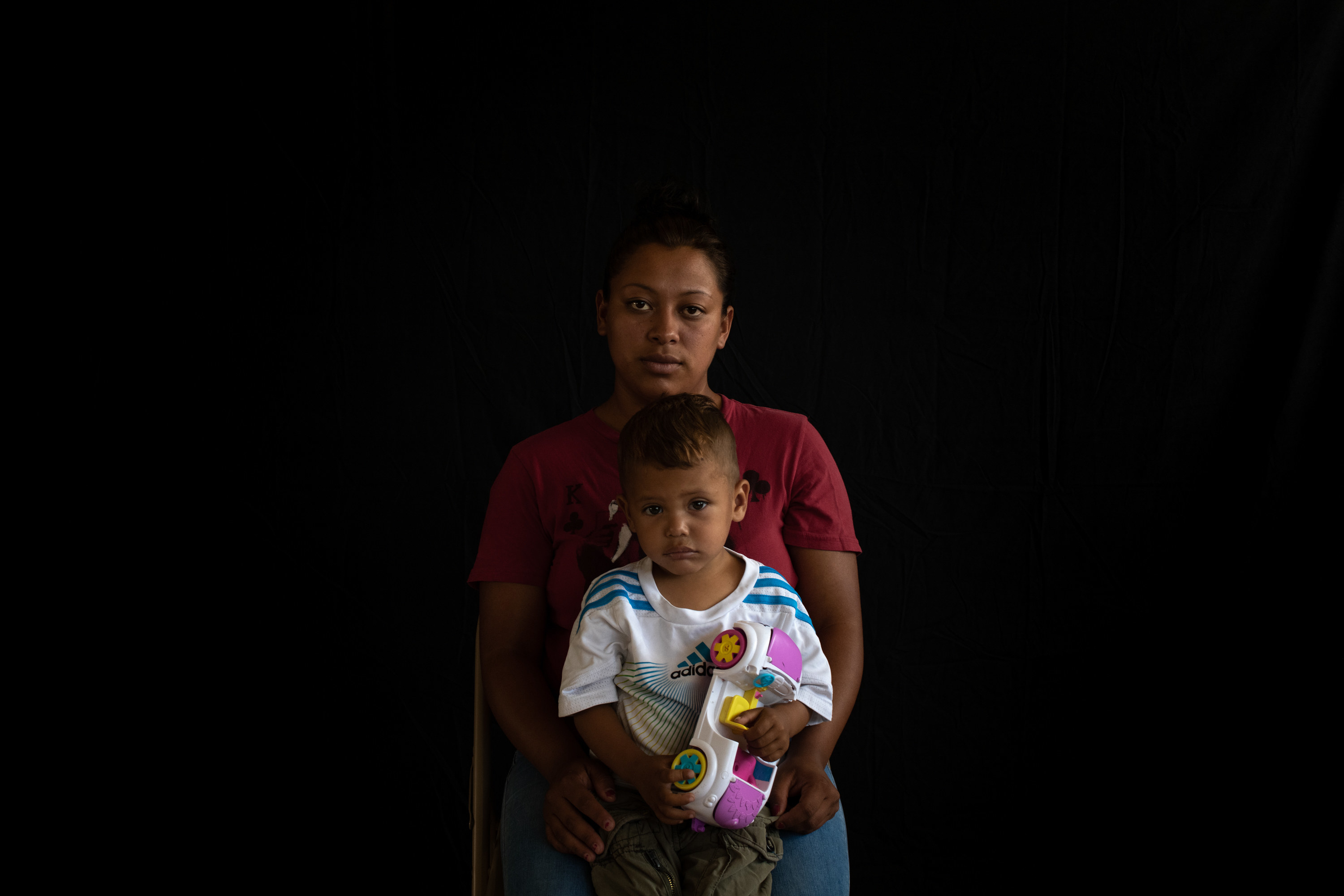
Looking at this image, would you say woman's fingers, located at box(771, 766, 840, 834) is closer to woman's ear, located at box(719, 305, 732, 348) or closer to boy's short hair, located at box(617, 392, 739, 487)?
boy's short hair, located at box(617, 392, 739, 487)

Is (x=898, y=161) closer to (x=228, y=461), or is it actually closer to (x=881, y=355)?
(x=881, y=355)

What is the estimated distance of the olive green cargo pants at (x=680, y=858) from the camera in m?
1.34

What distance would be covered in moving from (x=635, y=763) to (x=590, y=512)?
1.57ft

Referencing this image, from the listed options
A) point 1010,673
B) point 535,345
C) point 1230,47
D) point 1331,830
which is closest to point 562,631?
point 535,345

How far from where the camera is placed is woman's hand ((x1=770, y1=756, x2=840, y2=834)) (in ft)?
4.68

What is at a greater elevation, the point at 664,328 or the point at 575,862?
the point at 664,328

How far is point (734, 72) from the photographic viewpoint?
94.0 inches

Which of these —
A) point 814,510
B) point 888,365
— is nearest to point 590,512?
point 814,510

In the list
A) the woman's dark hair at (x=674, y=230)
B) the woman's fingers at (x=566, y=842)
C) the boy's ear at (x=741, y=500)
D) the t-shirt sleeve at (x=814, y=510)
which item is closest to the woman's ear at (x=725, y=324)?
the woman's dark hair at (x=674, y=230)

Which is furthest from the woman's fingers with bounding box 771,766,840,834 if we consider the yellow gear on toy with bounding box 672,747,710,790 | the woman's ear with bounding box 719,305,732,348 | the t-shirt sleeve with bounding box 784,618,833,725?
the woman's ear with bounding box 719,305,732,348

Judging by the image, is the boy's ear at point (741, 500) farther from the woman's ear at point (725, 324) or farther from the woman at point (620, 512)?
the woman's ear at point (725, 324)

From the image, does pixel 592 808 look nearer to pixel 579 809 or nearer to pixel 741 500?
pixel 579 809

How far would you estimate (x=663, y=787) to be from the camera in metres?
1.28

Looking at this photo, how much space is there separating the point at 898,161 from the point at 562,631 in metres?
1.51
